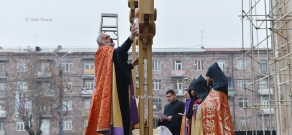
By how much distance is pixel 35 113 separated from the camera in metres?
34.3

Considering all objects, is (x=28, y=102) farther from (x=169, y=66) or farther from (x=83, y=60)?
(x=169, y=66)

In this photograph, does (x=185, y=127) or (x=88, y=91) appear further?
(x=88, y=91)

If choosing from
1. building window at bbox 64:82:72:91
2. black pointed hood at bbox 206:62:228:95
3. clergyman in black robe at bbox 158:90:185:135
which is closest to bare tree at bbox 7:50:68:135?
building window at bbox 64:82:72:91

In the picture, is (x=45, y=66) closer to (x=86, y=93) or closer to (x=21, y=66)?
(x=21, y=66)

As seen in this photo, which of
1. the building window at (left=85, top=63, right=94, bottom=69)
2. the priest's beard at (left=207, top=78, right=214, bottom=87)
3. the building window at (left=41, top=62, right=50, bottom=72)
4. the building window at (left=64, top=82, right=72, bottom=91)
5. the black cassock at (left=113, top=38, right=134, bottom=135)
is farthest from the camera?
the building window at (left=85, top=63, right=94, bottom=69)

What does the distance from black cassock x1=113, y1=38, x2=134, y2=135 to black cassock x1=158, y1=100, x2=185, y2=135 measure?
276cm

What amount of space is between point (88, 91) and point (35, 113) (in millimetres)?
6230

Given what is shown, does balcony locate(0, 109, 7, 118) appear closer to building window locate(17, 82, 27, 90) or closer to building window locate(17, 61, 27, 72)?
building window locate(17, 82, 27, 90)

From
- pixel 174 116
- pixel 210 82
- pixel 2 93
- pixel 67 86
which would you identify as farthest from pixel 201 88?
pixel 2 93

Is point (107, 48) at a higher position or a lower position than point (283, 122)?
higher

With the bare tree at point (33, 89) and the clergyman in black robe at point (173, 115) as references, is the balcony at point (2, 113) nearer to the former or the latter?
the bare tree at point (33, 89)

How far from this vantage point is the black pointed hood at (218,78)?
5562 millimetres

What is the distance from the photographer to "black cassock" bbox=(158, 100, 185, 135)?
7.38m

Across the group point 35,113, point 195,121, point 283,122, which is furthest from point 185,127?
point 35,113
